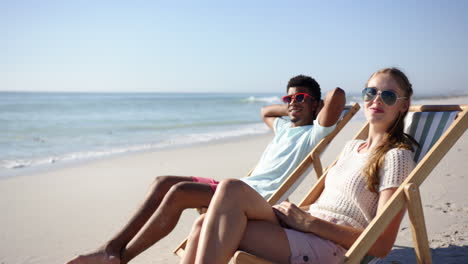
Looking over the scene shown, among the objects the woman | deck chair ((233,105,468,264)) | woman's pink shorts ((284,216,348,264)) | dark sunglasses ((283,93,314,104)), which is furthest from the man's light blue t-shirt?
woman's pink shorts ((284,216,348,264))

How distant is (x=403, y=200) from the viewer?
2.01 m

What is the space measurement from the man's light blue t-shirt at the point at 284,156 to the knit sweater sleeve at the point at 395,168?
1.18 meters

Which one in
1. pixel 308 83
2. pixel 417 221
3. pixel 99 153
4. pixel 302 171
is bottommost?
pixel 99 153

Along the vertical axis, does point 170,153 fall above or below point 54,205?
below

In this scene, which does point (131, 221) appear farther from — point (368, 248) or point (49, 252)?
point (49, 252)

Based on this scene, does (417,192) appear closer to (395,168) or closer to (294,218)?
(395,168)

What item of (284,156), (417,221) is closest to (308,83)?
(284,156)

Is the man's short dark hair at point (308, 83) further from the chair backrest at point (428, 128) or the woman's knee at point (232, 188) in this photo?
the woman's knee at point (232, 188)

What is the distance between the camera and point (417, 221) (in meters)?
2.09

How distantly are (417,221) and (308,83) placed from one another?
5.62 feet

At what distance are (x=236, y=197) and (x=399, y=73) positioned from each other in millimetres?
1135

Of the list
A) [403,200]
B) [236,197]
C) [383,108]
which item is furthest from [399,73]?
[236,197]

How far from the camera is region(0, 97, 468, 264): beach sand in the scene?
11.5 feet

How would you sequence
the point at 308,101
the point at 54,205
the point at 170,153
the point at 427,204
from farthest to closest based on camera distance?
the point at 170,153 → the point at 54,205 → the point at 427,204 → the point at 308,101
